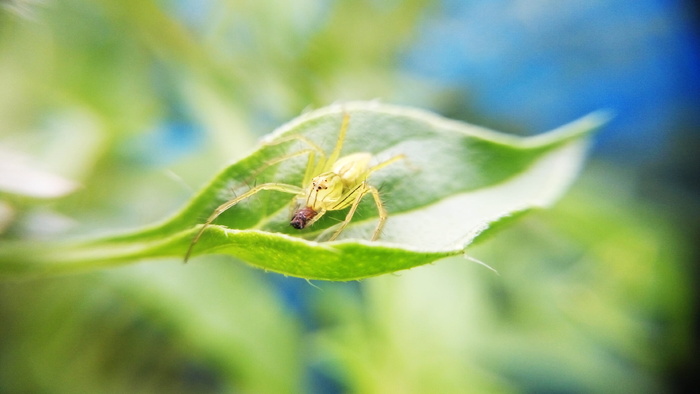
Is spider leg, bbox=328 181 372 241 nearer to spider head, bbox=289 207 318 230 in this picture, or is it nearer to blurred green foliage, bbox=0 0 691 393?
spider head, bbox=289 207 318 230

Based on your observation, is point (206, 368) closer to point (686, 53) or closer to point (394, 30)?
point (394, 30)

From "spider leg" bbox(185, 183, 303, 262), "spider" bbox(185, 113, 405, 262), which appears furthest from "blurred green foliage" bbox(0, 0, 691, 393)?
"spider leg" bbox(185, 183, 303, 262)

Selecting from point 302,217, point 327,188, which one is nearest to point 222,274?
point 327,188

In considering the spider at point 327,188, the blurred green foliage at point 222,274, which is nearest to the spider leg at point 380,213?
the spider at point 327,188

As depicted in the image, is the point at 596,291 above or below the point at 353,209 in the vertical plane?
above

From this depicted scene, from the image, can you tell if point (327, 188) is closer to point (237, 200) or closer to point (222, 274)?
point (237, 200)

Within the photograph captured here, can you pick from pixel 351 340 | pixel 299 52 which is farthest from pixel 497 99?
pixel 351 340

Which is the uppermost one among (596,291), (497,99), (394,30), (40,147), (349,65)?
(497,99)

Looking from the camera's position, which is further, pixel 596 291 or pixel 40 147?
pixel 596 291
